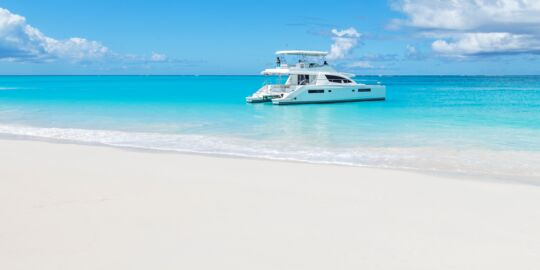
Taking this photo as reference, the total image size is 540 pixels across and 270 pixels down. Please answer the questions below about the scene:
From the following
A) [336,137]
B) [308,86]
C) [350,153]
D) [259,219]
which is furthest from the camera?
[308,86]

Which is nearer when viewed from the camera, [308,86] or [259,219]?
[259,219]

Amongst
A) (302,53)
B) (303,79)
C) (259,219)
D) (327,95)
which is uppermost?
(302,53)

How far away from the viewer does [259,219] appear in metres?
6.39

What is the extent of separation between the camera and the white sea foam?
35.9 ft

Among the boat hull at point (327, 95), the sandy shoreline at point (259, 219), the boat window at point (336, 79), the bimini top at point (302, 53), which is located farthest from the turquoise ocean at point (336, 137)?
the boat window at point (336, 79)

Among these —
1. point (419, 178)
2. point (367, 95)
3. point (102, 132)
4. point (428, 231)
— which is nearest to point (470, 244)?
point (428, 231)

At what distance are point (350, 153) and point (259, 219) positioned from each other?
708 centimetres

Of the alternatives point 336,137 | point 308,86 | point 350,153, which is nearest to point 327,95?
point 308,86

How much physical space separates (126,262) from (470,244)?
4.00m

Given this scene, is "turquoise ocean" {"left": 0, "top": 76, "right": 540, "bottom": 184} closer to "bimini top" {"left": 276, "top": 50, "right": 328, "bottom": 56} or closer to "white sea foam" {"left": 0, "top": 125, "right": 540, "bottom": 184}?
"white sea foam" {"left": 0, "top": 125, "right": 540, "bottom": 184}

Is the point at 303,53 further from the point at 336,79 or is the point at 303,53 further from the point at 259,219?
the point at 259,219

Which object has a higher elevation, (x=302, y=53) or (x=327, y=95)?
(x=302, y=53)

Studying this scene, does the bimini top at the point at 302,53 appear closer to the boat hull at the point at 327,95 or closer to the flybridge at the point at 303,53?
the flybridge at the point at 303,53

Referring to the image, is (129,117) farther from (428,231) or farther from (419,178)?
(428,231)
